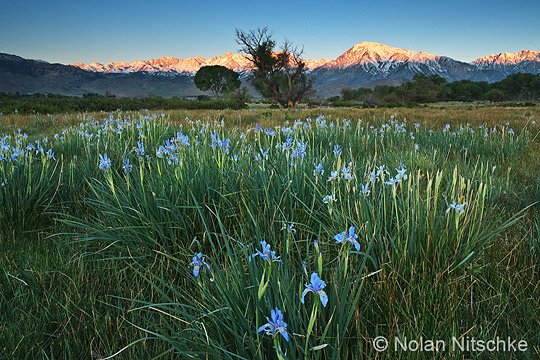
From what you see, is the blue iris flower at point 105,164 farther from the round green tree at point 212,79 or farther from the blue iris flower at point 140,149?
the round green tree at point 212,79

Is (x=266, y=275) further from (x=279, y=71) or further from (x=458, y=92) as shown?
(x=458, y=92)

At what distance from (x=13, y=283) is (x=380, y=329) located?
2064 mm

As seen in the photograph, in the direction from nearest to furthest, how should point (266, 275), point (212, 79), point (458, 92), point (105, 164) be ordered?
point (266, 275) < point (105, 164) < point (212, 79) < point (458, 92)

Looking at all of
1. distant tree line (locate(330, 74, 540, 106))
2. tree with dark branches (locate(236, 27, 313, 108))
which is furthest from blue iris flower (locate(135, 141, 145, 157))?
distant tree line (locate(330, 74, 540, 106))

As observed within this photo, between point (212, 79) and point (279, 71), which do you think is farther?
point (212, 79)

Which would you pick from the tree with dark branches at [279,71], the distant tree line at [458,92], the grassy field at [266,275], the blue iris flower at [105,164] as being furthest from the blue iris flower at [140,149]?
the distant tree line at [458,92]

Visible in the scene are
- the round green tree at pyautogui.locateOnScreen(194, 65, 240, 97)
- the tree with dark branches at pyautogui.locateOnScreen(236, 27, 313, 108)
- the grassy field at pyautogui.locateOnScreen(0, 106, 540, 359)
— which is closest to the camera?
the grassy field at pyautogui.locateOnScreen(0, 106, 540, 359)

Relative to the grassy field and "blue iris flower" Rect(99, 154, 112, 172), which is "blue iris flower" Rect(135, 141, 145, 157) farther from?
"blue iris flower" Rect(99, 154, 112, 172)

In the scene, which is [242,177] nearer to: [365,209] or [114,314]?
[365,209]

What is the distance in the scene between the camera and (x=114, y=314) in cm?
186

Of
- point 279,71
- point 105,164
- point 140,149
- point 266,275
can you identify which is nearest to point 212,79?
point 279,71

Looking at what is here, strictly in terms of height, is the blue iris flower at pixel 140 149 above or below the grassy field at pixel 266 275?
above

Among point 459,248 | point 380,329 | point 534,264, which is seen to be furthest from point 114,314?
point 534,264

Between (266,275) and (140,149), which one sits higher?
(140,149)
